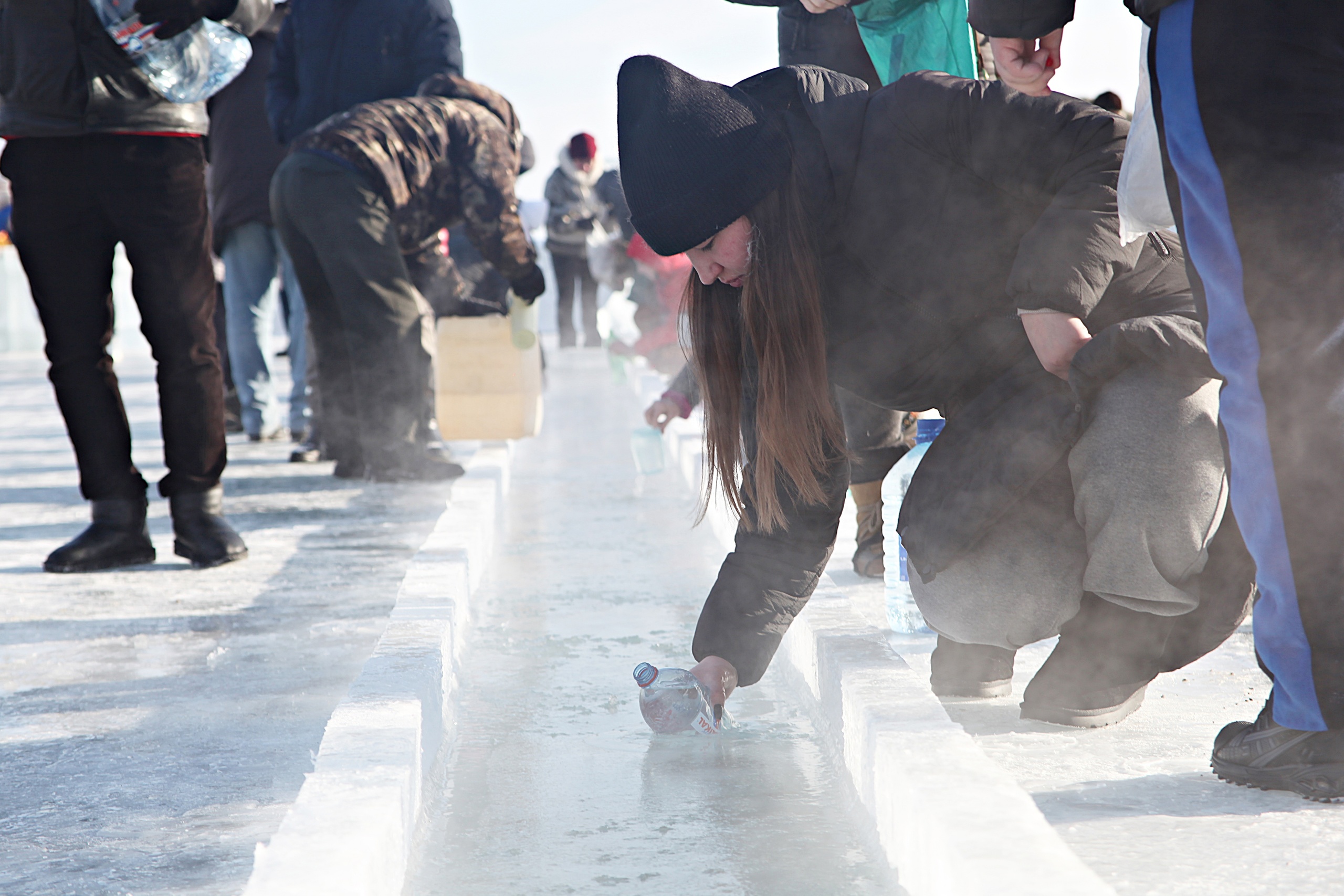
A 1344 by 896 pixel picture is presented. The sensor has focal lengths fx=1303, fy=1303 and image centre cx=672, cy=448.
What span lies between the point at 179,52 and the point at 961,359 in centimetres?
210

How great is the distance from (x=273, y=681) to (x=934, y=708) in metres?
1.18

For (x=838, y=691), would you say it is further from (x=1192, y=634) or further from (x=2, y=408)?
(x=2, y=408)

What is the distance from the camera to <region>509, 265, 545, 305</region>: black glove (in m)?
4.90

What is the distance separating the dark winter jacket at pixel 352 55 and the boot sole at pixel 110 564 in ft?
7.35

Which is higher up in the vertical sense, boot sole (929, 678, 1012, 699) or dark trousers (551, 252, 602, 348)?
boot sole (929, 678, 1012, 699)

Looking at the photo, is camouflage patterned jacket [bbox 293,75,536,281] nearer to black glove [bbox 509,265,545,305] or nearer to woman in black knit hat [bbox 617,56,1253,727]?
black glove [bbox 509,265,545,305]

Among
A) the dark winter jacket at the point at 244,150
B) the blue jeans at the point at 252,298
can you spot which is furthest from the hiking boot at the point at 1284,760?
the dark winter jacket at the point at 244,150

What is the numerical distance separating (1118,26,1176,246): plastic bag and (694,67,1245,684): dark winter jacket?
0.23 feet

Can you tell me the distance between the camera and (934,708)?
1701 mm

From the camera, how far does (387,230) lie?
4.54m

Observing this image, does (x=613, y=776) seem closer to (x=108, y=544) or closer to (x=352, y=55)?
(x=108, y=544)

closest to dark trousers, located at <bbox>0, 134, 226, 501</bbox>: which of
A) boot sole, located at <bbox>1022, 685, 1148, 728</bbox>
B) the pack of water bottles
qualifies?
the pack of water bottles

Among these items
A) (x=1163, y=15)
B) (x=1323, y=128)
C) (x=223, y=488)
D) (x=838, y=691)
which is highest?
(x=1163, y=15)

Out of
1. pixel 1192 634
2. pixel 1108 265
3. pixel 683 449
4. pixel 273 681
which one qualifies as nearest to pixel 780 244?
pixel 1108 265
